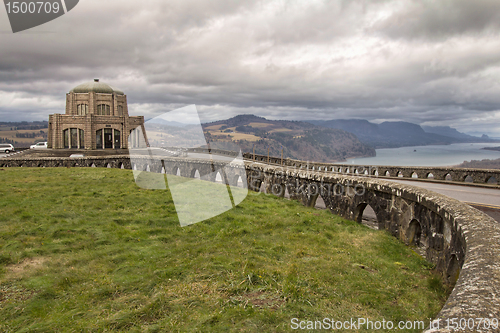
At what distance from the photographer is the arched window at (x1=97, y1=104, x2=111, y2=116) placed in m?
65.4

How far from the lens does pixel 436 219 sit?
629cm

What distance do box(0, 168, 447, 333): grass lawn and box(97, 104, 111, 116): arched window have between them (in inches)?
2462

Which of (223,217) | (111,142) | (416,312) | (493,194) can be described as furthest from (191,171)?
(111,142)

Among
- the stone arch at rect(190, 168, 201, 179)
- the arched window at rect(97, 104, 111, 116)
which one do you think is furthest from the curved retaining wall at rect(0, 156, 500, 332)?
the arched window at rect(97, 104, 111, 116)

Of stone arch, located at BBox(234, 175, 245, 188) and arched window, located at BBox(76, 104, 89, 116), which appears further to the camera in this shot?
arched window, located at BBox(76, 104, 89, 116)

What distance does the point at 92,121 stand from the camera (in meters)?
60.3

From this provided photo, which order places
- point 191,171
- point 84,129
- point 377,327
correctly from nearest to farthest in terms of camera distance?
1. point 377,327
2. point 191,171
3. point 84,129

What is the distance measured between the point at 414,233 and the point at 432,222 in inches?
46.0

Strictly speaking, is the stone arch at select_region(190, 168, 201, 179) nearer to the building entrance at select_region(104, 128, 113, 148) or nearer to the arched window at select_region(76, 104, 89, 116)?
the building entrance at select_region(104, 128, 113, 148)

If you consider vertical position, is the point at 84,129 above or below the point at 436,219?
above

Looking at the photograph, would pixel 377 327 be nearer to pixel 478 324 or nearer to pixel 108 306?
pixel 478 324

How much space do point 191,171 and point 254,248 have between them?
63.6ft

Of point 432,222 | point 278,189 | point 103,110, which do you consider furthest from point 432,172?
point 103,110

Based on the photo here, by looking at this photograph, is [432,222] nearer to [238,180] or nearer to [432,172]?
[238,180]
